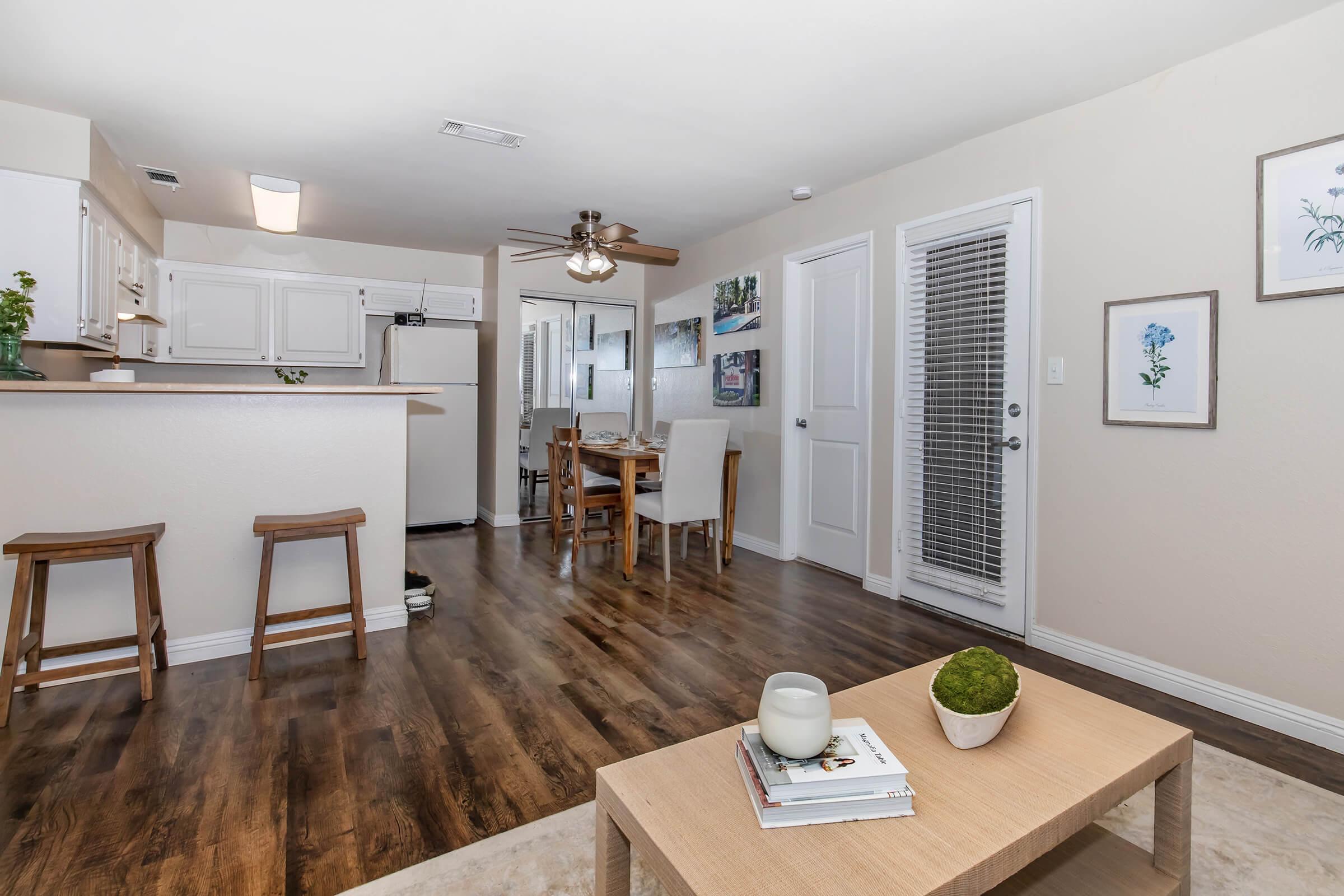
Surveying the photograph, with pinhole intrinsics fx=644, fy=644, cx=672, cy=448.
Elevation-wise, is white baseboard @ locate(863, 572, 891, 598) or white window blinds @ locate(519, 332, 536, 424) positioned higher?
white window blinds @ locate(519, 332, 536, 424)

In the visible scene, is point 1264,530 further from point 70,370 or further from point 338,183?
point 70,370

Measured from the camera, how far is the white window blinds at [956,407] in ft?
10.3

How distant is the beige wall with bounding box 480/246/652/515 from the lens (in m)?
5.67

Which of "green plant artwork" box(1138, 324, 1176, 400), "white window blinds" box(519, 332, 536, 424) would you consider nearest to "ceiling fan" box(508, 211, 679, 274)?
"white window blinds" box(519, 332, 536, 424)

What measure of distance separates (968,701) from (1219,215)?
2.26m

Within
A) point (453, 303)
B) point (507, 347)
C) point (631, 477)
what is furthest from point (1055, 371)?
point (453, 303)

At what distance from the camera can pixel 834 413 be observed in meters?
4.19

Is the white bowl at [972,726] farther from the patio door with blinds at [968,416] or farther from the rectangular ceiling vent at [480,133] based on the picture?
the rectangular ceiling vent at [480,133]

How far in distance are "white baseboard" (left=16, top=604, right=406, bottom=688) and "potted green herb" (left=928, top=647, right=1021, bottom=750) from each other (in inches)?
99.5

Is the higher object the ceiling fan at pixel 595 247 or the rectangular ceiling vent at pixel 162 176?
the rectangular ceiling vent at pixel 162 176

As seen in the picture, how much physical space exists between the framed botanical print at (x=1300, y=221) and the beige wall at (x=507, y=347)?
4.22 meters

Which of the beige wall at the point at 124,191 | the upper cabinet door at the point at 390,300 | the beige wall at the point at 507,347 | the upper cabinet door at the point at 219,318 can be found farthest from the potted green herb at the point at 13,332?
the beige wall at the point at 507,347

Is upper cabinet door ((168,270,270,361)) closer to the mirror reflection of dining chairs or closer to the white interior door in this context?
the mirror reflection of dining chairs

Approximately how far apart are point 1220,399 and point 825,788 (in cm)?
232
